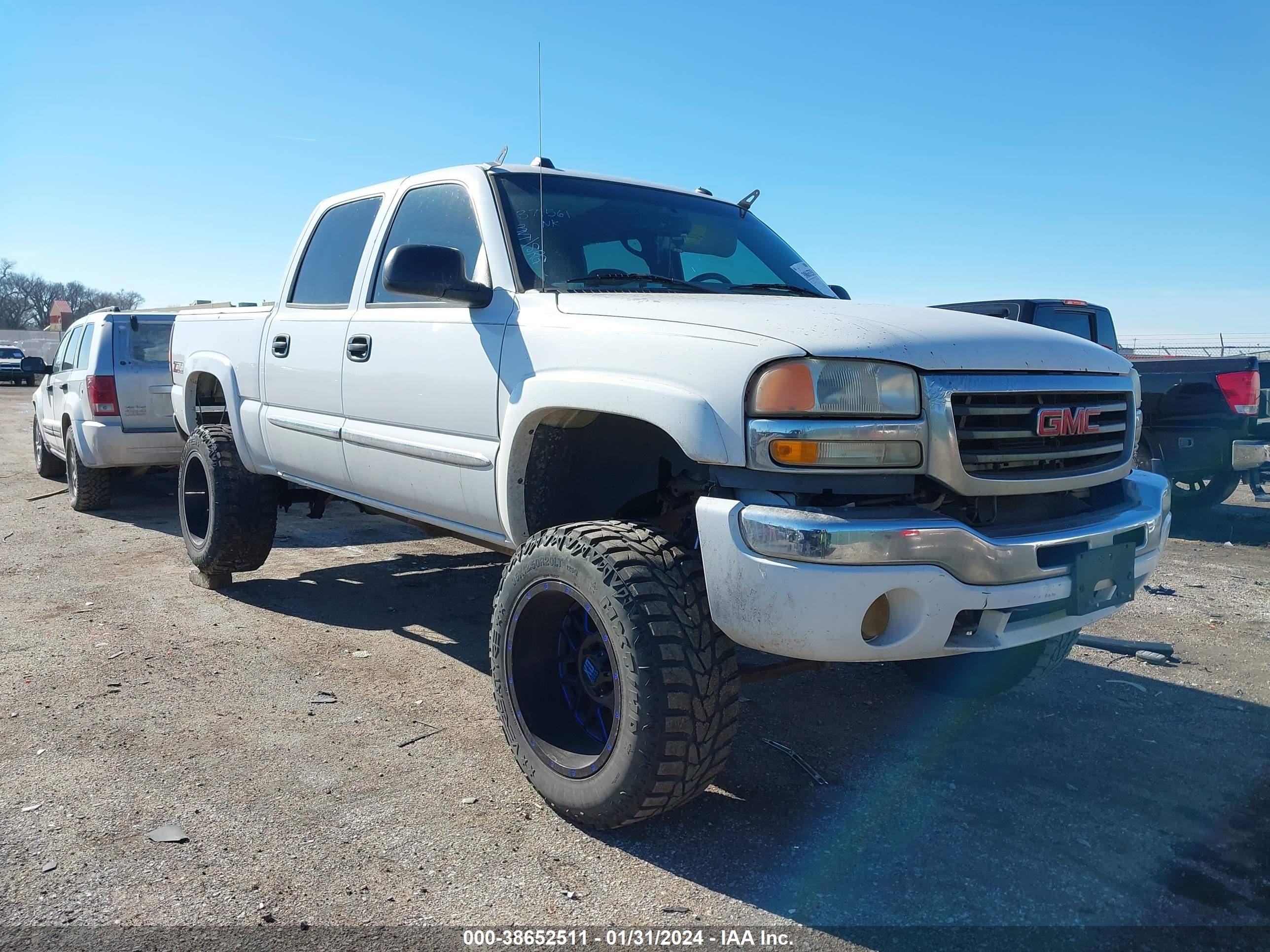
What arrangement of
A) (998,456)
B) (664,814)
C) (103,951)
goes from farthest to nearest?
(664,814) < (998,456) < (103,951)

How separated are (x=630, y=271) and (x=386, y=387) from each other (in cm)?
111

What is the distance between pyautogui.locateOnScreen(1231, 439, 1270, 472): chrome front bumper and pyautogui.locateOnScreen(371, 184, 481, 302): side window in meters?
6.78

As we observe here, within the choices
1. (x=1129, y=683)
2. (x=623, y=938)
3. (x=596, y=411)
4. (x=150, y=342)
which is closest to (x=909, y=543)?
(x=596, y=411)

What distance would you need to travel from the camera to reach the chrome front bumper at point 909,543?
7.72ft

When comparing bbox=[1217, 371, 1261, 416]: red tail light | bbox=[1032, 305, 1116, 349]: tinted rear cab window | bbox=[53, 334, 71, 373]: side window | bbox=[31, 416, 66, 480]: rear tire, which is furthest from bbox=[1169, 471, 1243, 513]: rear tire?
bbox=[31, 416, 66, 480]: rear tire

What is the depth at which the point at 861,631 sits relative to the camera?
2.43m

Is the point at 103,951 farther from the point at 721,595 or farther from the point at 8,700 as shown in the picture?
the point at 8,700

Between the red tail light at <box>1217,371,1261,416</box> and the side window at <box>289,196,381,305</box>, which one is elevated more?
the side window at <box>289,196,381,305</box>

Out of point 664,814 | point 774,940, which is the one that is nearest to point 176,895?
point 664,814

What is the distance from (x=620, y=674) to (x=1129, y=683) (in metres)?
2.80

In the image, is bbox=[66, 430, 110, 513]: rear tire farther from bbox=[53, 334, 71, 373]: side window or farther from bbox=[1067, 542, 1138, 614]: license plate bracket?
bbox=[1067, 542, 1138, 614]: license plate bracket

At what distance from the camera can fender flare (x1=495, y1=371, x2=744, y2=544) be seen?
2.52 metres

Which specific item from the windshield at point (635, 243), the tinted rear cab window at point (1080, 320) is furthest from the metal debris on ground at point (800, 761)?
the tinted rear cab window at point (1080, 320)

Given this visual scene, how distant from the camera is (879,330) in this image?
8.52ft
